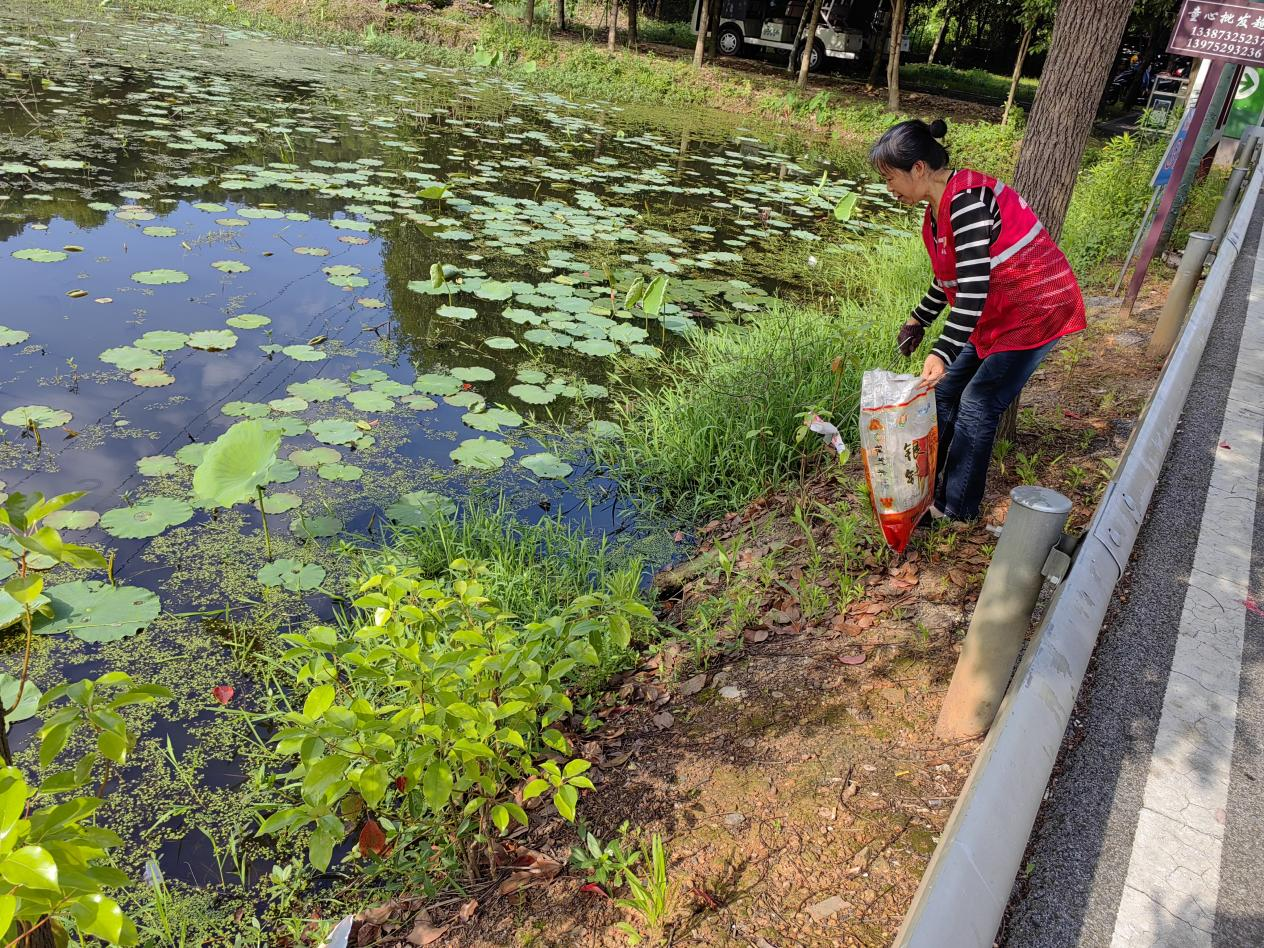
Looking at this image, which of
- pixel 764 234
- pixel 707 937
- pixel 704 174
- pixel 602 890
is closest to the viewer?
pixel 707 937

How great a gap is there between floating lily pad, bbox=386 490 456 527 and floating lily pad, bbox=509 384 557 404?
3.15 feet

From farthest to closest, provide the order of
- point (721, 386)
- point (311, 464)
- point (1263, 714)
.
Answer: point (721, 386)
point (311, 464)
point (1263, 714)

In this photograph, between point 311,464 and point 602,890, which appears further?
point 311,464

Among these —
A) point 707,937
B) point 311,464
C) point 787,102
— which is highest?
point 787,102

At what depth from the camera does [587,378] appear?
4.68 metres

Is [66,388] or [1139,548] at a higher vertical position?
[1139,548]

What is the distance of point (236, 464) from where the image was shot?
2.82 m

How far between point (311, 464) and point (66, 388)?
54.7 inches

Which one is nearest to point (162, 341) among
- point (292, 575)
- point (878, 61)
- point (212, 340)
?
point (212, 340)

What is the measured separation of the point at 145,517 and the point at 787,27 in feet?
70.4

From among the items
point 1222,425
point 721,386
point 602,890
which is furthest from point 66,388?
point 1222,425

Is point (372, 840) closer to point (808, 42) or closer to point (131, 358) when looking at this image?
point (131, 358)

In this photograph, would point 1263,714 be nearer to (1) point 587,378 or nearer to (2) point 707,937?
(2) point 707,937

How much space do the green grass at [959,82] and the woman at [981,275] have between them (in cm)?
2093
